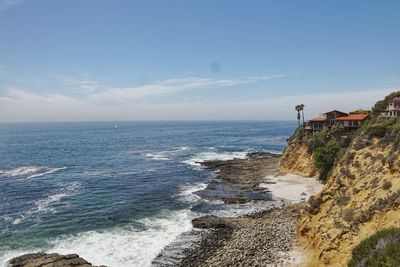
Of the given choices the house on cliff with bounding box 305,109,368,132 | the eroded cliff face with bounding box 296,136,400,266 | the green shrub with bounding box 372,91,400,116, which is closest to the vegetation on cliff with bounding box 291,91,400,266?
the eroded cliff face with bounding box 296,136,400,266

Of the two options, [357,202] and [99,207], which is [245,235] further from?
[99,207]

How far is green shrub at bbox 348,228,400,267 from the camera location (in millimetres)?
17661

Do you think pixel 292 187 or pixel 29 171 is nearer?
pixel 292 187

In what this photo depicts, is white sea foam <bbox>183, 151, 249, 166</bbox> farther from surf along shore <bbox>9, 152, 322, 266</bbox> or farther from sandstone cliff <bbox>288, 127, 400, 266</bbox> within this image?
sandstone cliff <bbox>288, 127, 400, 266</bbox>

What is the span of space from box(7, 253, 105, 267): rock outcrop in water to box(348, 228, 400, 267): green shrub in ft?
71.0

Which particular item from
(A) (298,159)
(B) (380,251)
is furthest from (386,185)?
(A) (298,159)

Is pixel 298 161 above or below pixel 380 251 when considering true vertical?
below

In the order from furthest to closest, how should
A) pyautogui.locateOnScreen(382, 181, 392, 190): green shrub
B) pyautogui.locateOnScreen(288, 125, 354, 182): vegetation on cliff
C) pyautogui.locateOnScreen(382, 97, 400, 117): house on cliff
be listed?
pyautogui.locateOnScreen(382, 97, 400, 117): house on cliff, pyautogui.locateOnScreen(288, 125, 354, 182): vegetation on cliff, pyautogui.locateOnScreen(382, 181, 392, 190): green shrub

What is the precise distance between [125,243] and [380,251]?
2581 centimetres

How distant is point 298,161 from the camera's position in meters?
71.3

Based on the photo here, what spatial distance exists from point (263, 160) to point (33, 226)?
6162 centimetres

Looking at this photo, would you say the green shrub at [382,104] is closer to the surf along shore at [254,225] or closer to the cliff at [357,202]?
the surf along shore at [254,225]

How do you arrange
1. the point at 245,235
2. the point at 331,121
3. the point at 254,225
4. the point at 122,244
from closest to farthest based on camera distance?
the point at 122,244
the point at 245,235
the point at 254,225
the point at 331,121

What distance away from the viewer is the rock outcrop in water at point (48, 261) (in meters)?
28.9
